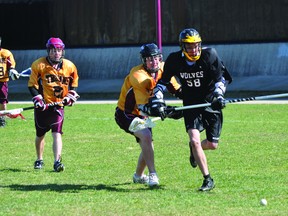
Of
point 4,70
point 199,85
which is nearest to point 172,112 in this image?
point 199,85

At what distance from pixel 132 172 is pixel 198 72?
2.17 meters

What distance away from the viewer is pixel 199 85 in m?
9.85

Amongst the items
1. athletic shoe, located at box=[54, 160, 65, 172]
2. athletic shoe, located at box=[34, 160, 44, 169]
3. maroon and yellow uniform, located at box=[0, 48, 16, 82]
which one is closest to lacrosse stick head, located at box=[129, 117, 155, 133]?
athletic shoe, located at box=[54, 160, 65, 172]

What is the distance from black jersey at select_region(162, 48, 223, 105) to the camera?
9.77m

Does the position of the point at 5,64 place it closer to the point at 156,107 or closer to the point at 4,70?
the point at 4,70

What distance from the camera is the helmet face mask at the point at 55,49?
37.9 ft

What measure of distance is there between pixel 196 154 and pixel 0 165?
3.79 metres

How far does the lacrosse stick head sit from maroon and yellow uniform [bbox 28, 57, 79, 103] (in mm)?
2142

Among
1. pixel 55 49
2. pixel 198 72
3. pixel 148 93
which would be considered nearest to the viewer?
pixel 198 72

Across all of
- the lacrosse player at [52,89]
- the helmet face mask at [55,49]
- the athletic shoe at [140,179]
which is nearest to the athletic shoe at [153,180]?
A: the athletic shoe at [140,179]

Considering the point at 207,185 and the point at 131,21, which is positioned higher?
the point at 207,185

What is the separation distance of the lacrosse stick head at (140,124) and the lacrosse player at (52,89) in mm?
1974

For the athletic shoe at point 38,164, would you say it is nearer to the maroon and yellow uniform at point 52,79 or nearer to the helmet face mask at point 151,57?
the maroon and yellow uniform at point 52,79

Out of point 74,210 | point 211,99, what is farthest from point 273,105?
point 74,210
